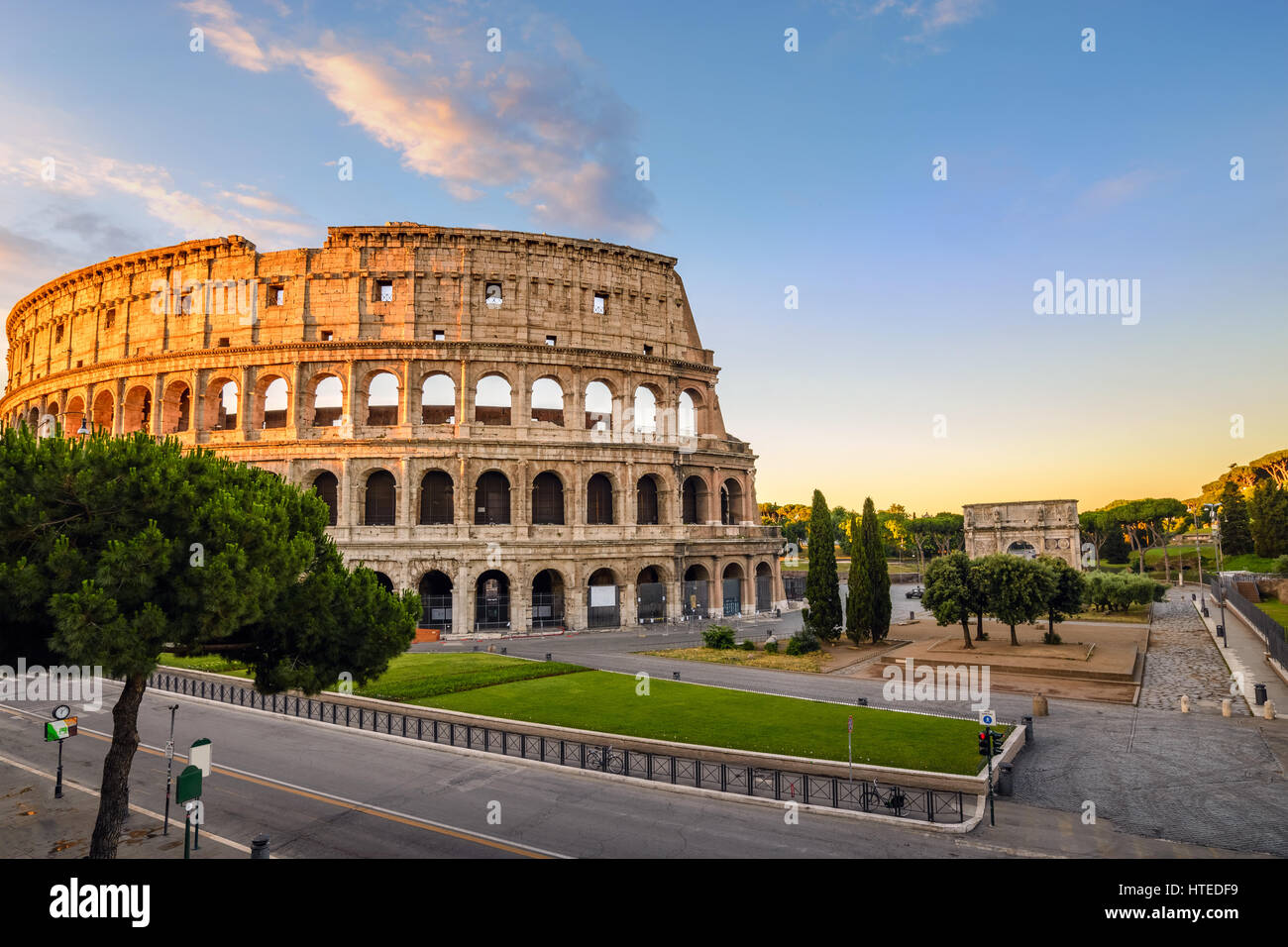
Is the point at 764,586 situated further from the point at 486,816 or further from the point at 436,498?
the point at 486,816

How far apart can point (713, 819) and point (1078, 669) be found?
79.4 ft

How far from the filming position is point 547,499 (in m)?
52.2

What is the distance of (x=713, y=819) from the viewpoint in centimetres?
1536

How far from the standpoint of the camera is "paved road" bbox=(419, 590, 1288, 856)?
1510cm

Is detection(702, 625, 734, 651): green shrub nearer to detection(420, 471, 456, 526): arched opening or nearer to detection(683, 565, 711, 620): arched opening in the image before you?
detection(683, 565, 711, 620): arched opening

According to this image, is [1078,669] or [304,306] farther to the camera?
[304,306]

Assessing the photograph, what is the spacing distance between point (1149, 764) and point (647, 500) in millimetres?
39441

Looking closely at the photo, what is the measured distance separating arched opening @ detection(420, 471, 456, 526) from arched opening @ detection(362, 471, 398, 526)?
2.17 meters

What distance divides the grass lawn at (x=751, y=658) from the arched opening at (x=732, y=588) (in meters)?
14.9
